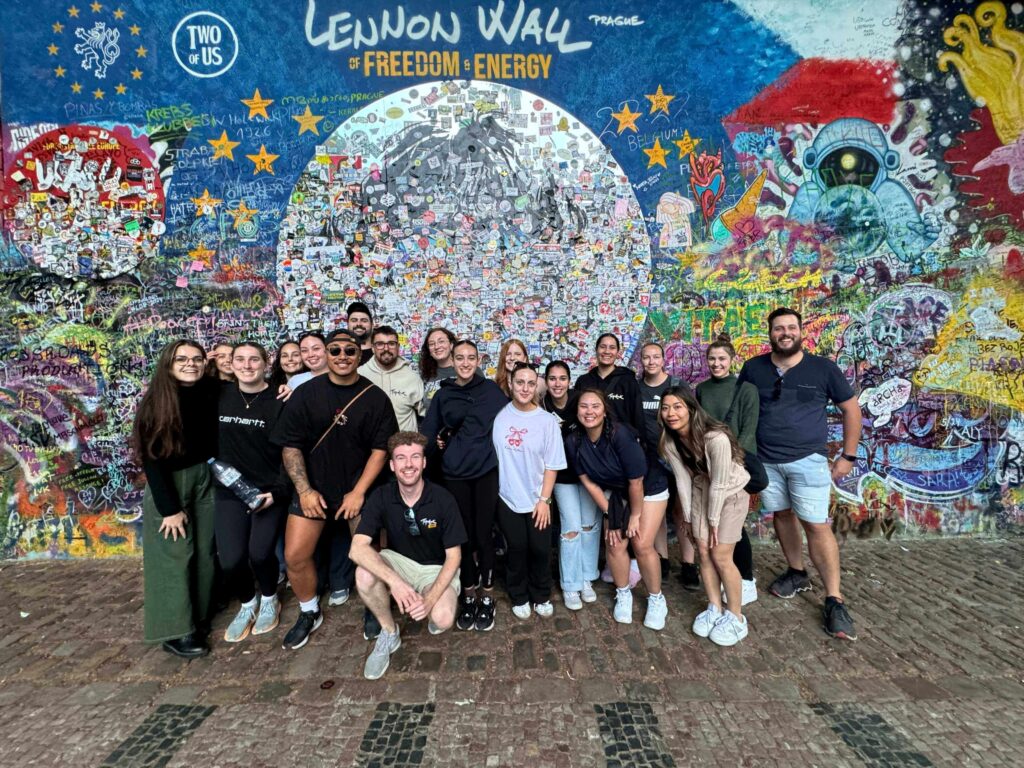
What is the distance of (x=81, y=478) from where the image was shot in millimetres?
5363

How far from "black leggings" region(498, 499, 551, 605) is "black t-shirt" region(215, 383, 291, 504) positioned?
1.77 metres

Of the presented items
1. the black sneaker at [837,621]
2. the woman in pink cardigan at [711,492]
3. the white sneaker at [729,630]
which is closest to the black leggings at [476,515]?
the woman in pink cardigan at [711,492]

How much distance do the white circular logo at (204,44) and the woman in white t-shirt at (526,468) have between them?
4.90 m

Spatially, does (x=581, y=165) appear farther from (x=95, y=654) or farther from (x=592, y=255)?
(x=95, y=654)

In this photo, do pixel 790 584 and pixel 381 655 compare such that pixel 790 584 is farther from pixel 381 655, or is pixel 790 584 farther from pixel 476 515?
pixel 381 655

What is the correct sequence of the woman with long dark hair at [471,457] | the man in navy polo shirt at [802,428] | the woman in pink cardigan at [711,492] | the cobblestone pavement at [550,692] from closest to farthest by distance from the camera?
the cobblestone pavement at [550,692] → the woman in pink cardigan at [711,492] → the woman with long dark hair at [471,457] → the man in navy polo shirt at [802,428]

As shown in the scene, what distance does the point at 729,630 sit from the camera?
3.52m

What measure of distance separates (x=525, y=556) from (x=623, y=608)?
88cm

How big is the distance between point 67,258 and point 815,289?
8362 millimetres

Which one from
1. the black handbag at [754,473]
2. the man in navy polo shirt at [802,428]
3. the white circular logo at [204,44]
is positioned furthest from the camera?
the white circular logo at [204,44]

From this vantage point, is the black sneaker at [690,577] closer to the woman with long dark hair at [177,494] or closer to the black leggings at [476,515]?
the black leggings at [476,515]

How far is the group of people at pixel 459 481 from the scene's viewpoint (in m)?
3.49

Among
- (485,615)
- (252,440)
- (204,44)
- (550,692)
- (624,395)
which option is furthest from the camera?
(204,44)

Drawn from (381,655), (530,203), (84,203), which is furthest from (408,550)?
(84,203)
